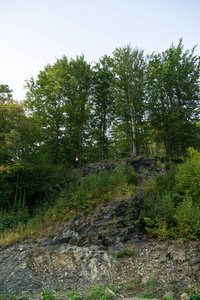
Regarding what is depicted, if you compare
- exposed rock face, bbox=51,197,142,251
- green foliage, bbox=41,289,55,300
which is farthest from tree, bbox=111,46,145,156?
green foliage, bbox=41,289,55,300

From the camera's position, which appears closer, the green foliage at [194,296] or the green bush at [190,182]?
the green foliage at [194,296]

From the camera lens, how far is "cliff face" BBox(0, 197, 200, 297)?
17.2 ft

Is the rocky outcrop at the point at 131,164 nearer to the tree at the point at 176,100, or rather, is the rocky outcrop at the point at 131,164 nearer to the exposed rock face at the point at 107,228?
the exposed rock face at the point at 107,228

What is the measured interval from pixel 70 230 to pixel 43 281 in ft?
6.91

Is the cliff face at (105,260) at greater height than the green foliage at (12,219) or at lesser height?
lesser

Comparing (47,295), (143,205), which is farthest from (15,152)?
(143,205)

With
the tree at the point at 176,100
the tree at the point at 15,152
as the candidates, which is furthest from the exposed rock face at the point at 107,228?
the tree at the point at 176,100

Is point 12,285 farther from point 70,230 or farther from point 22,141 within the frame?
point 22,141

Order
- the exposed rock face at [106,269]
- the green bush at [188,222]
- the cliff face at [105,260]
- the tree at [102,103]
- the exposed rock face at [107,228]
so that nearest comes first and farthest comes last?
the exposed rock face at [106,269] < the cliff face at [105,260] < the green bush at [188,222] < the exposed rock face at [107,228] < the tree at [102,103]

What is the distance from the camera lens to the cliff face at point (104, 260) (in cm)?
523

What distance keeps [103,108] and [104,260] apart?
549 inches

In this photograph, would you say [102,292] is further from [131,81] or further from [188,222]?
[131,81]

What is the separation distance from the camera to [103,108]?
17.6 metres

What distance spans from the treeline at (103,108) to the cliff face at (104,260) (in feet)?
17.0
